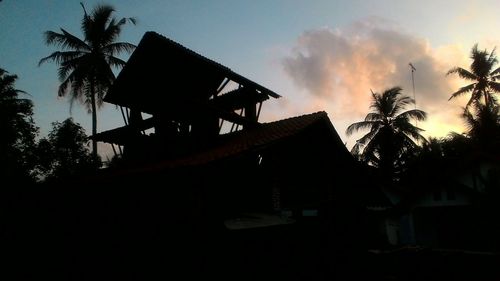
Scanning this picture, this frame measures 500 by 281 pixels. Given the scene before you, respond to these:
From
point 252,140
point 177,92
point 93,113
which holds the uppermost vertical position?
point 93,113

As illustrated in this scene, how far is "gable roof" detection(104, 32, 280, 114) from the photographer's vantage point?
13594 mm

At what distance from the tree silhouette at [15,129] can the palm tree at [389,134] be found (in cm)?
2487

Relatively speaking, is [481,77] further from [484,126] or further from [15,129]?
[15,129]

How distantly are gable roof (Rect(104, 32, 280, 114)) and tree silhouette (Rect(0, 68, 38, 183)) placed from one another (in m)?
7.28

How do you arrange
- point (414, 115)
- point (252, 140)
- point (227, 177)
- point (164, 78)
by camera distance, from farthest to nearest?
point (414, 115)
point (164, 78)
point (252, 140)
point (227, 177)

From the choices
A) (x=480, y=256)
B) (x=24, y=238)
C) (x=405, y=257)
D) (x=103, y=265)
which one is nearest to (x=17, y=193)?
(x=24, y=238)

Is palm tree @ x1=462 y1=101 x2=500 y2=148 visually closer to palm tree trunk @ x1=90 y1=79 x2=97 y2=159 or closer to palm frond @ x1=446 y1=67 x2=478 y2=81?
palm frond @ x1=446 y1=67 x2=478 y2=81

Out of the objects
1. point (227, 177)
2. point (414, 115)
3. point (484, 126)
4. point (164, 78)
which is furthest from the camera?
point (414, 115)

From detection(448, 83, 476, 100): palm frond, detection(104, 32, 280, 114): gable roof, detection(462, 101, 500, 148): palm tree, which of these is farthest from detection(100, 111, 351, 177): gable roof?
detection(448, 83, 476, 100): palm frond

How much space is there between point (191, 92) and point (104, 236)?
6.81m

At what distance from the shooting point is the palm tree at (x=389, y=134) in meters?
29.0

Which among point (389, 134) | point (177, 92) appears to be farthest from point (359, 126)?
point (177, 92)

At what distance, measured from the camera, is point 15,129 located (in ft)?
65.8

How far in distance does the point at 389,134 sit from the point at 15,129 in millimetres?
27279
